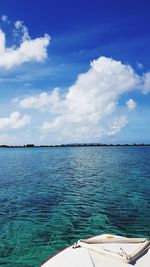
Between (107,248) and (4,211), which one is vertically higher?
(107,248)

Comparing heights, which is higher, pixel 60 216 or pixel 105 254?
pixel 105 254

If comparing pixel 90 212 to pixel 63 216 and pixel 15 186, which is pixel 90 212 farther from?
pixel 15 186

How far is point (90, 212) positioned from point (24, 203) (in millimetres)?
8281

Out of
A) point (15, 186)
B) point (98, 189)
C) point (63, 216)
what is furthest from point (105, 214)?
point (15, 186)

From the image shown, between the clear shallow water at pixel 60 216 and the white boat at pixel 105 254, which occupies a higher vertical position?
the white boat at pixel 105 254

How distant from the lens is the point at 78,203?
2789cm

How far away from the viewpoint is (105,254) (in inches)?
422

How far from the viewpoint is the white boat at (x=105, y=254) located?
393 inches

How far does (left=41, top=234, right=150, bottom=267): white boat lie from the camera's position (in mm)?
9992

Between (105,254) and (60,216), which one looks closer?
(105,254)

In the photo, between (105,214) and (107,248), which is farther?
(105,214)

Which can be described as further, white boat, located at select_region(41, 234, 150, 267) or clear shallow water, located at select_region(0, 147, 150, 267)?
clear shallow water, located at select_region(0, 147, 150, 267)

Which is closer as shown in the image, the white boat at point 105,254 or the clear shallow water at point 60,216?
the white boat at point 105,254

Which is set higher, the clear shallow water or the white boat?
the white boat
